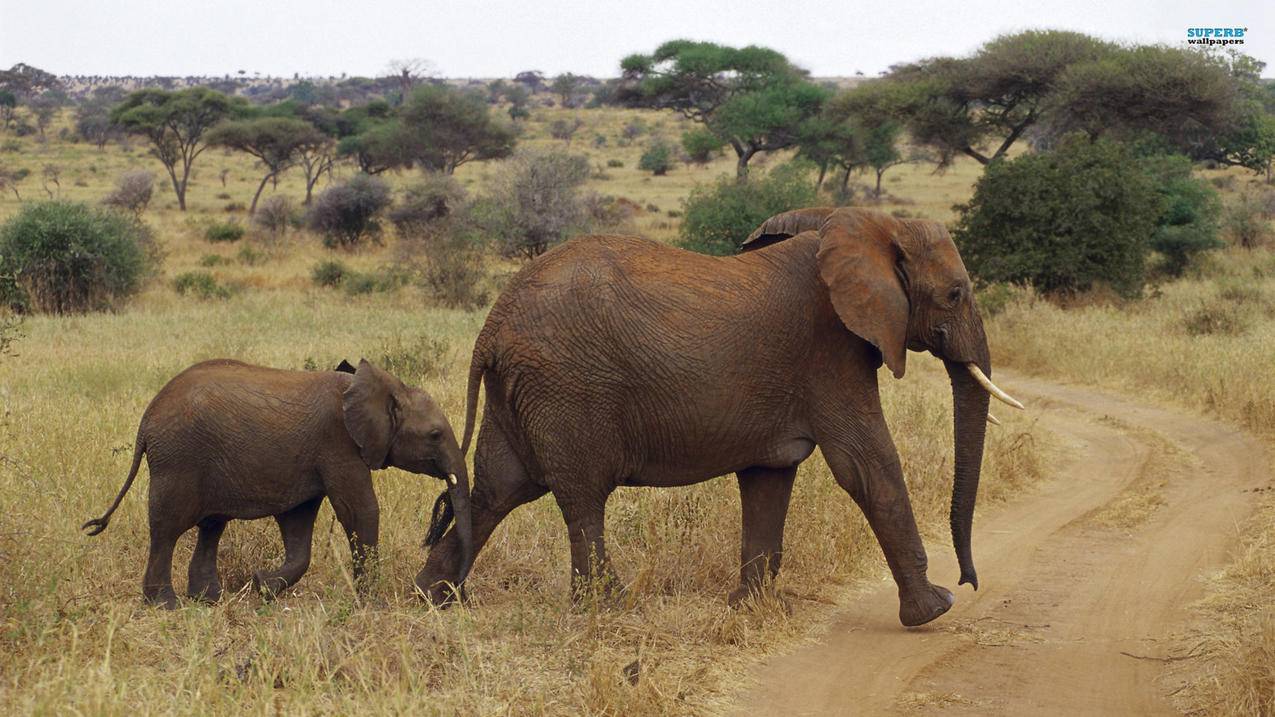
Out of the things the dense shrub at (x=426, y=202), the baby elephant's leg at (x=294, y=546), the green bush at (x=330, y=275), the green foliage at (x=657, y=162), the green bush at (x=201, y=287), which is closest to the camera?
the baby elephant's leg at (x=294, y=546)

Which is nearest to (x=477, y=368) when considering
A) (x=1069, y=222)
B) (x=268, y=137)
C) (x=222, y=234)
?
(x=1069, y=222)

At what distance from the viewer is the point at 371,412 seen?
5.77 meters

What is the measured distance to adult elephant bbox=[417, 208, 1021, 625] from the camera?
19.0 ft

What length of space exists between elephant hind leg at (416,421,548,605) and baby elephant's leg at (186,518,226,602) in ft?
3.15

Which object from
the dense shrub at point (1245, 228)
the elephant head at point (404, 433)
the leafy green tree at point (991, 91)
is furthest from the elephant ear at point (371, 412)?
the dense shrub at point (1245, 228)

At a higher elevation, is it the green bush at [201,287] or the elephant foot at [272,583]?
the elephant foot at [272,583]

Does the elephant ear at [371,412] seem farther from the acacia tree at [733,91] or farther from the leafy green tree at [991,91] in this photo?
the acacia tree at [733,91]

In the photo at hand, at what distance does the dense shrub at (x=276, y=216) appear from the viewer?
3144 cm

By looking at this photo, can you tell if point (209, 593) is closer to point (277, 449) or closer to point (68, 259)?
point (277, 449)

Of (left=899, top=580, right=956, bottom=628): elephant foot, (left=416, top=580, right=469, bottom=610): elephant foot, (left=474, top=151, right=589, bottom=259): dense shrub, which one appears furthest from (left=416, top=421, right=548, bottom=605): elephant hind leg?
(left=474, top=151, right=589, bottom=259): dense shrub

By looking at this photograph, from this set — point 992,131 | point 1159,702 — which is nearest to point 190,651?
point 1159,702

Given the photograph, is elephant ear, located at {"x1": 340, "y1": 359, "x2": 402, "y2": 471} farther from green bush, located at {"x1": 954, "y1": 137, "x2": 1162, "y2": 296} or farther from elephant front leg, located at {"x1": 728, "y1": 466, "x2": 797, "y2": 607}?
green bush, located at {"x1": 954, "y1": 137, "x2": 1162, "y2": 296}

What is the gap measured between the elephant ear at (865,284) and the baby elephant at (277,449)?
1.88 m

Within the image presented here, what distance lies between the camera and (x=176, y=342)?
14148mm
